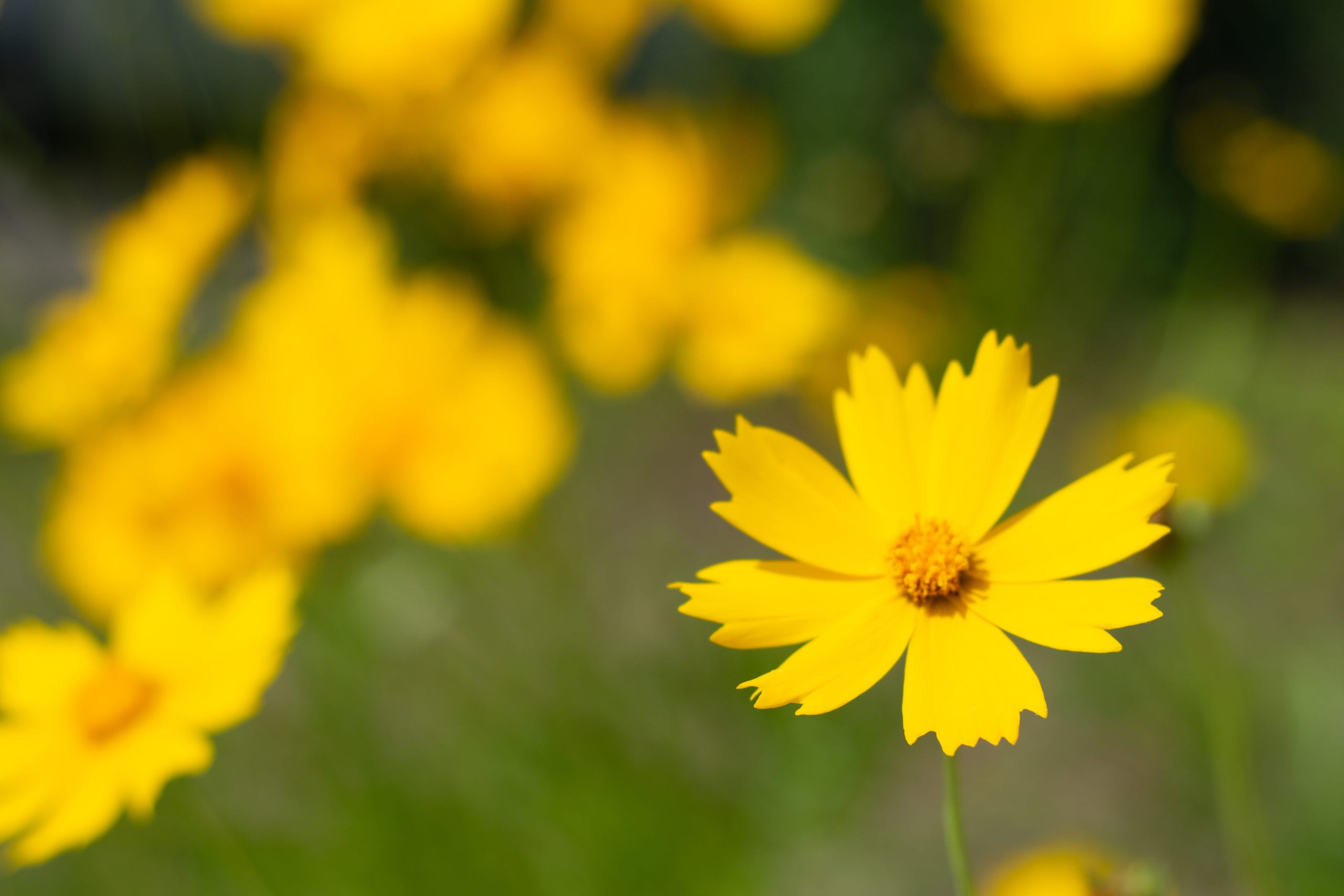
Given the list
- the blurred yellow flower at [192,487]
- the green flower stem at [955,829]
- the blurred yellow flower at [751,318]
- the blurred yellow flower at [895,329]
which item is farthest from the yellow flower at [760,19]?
the green flower stem at [955,829]

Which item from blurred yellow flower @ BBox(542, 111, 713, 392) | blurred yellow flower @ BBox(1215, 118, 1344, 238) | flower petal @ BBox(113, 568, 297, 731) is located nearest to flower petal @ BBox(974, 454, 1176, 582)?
flower petal @ BBox(113, 568, 297, 731)

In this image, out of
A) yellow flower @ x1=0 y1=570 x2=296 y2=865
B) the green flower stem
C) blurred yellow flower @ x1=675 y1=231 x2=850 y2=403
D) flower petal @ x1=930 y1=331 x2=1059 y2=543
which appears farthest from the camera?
blurred yellow flower @ x1=675 y1=231 x2=850 y2=403

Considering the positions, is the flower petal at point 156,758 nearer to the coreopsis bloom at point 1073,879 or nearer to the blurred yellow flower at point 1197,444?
the coreopsis bloom at point 1073,879

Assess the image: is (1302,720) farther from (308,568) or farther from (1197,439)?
(308,568)

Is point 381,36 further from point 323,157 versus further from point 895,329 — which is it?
point 895,329

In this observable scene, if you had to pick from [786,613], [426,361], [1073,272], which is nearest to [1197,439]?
[1073,272]

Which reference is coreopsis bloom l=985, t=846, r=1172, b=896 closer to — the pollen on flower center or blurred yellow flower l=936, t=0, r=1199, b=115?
the pollen on flower center
